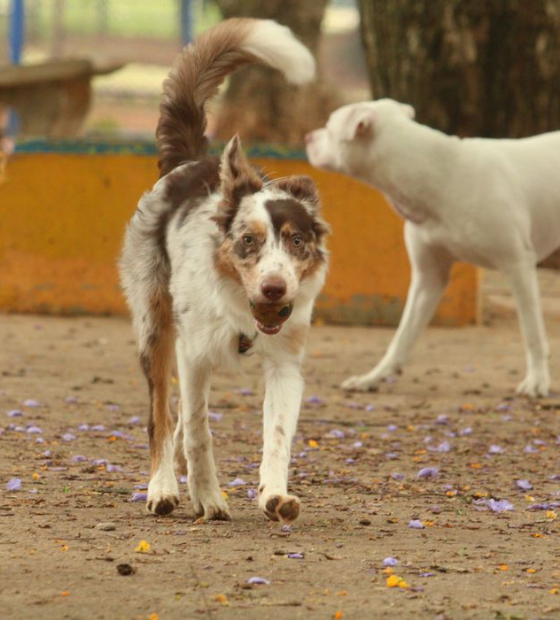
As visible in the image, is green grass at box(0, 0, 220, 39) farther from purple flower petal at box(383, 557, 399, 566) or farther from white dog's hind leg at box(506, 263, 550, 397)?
purple flower petal at box(383, 557, 399, 566)

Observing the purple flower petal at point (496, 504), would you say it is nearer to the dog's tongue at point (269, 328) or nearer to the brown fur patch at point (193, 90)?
the dog's tongue at point (269, 328)

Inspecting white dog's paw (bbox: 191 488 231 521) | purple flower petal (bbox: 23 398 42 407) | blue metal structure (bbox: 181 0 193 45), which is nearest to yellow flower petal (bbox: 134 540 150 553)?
white dog's paw (bbox: 191 488 231 521)

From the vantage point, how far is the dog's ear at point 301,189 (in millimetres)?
4609

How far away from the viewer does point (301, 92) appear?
56.1 ft

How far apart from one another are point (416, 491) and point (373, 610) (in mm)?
1720

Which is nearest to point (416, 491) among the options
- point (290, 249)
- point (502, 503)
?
point (502, 503)

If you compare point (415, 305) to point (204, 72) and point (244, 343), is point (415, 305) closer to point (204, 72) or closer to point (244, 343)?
point (204, 72)

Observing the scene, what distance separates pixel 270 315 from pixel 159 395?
707 millimetres

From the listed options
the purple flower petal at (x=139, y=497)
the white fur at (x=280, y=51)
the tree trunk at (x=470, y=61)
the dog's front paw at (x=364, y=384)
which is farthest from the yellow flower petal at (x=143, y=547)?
the tree trunk at (x=470, y=61)

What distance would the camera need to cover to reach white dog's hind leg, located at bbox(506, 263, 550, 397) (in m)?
7.58

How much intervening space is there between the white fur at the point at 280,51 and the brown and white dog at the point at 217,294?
46 centimetres

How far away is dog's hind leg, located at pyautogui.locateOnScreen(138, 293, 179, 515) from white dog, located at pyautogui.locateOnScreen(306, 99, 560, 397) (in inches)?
114

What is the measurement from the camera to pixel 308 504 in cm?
493

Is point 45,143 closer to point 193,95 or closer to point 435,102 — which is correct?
point 435,102
